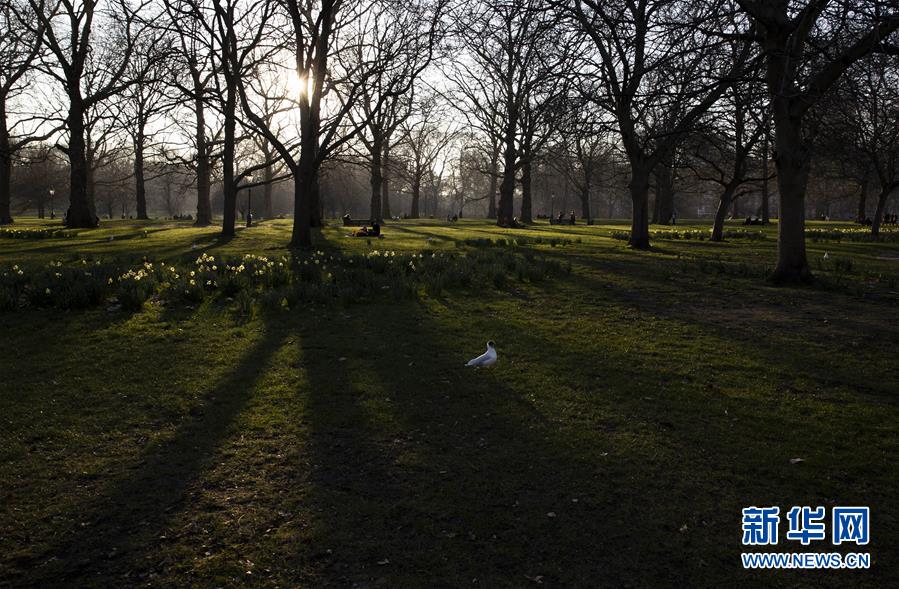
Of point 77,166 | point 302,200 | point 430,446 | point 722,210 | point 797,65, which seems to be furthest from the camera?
point 77,166

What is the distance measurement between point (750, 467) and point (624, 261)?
40.0 feet

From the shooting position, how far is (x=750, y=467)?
3994mm

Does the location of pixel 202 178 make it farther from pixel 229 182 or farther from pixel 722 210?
pixel 722 210

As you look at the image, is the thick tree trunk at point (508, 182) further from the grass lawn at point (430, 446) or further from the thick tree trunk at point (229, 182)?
the grass lawn at point (430, 446)

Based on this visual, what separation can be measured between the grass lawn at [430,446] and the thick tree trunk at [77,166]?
67.5 feet

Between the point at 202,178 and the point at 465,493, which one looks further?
the point at 202,178

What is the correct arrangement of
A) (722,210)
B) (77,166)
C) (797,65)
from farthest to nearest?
1. (77,166)
2. (722,210)
3. (797,65)

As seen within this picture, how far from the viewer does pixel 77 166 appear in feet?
82.9

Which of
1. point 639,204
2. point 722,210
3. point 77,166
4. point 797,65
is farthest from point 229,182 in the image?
point 722,210

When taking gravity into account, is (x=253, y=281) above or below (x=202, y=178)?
below

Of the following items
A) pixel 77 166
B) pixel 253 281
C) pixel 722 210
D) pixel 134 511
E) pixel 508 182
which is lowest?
pixel 134 511

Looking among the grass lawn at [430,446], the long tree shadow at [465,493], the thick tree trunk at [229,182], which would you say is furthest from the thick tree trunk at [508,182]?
the long tree shadow at [465,493]

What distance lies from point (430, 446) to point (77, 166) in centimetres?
2723

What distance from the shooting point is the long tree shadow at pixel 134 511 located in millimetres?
2934
